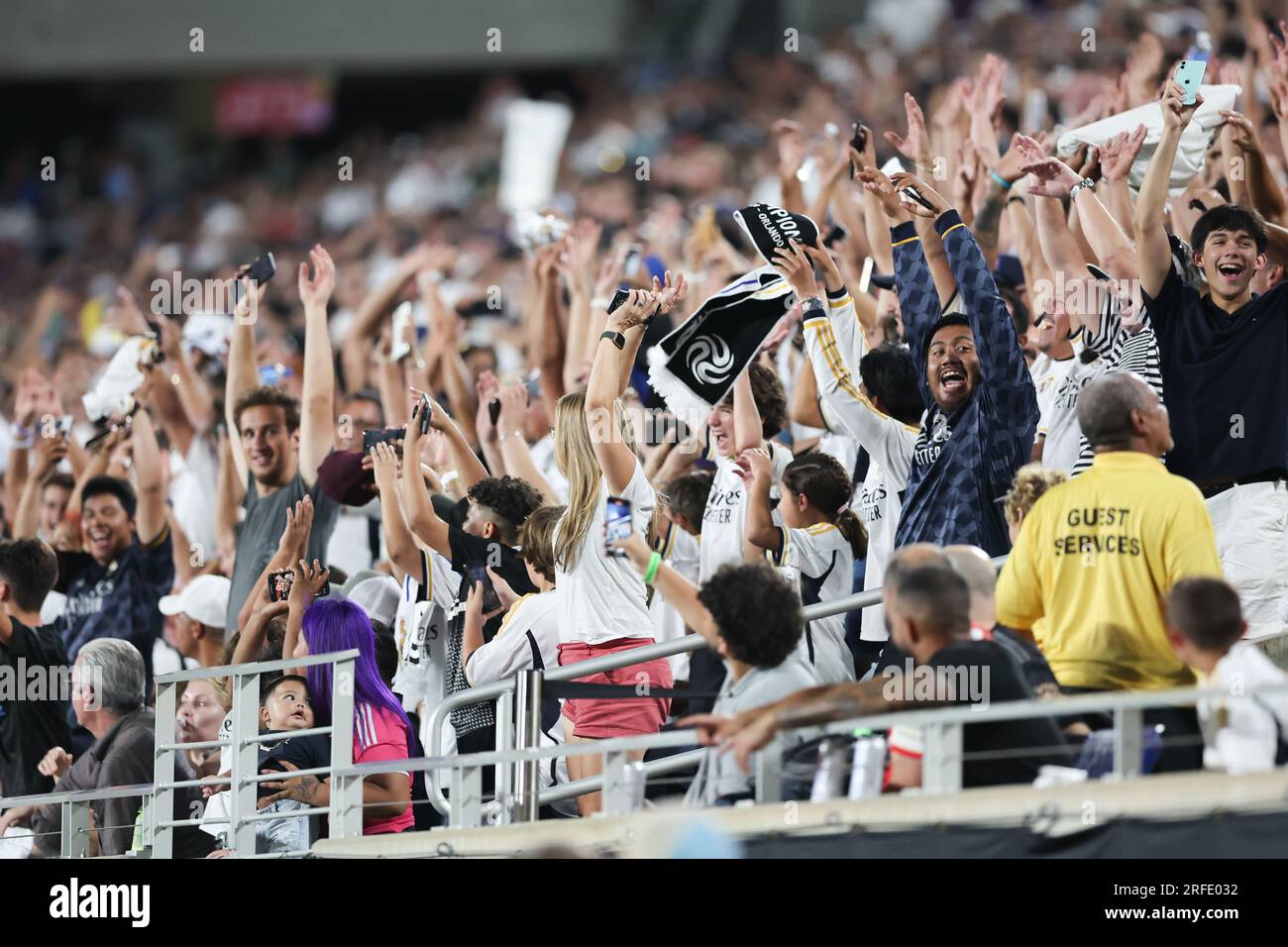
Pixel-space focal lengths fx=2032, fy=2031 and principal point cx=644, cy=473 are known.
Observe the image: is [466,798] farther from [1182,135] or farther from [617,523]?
[1182,135]

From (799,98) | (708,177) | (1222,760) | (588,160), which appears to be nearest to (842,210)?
(1222,760)

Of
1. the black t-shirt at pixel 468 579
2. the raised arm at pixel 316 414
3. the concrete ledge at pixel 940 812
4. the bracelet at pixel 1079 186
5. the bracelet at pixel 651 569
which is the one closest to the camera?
the concrete ledge at pixel 940 812

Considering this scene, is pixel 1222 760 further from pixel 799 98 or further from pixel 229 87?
pixel 229 87

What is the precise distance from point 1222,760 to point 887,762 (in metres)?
0.92

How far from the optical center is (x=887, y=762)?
4.96m

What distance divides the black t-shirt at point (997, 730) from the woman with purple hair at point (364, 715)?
2.47 metres

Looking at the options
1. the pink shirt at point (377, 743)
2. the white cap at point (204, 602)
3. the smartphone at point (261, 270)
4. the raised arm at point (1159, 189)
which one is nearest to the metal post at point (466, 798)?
the pink shirt at point (377, 743)

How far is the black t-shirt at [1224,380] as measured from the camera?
5781mm

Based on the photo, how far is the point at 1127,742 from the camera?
4.37 metres

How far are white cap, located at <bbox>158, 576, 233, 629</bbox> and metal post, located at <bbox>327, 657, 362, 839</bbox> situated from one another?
2541 millimetres

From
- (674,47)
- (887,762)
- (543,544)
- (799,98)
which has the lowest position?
(887,762)

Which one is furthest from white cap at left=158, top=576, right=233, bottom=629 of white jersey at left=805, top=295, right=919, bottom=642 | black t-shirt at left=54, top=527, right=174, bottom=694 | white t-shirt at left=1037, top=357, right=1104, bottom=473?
white t-shirt at left=1037, top=357, right=1104, bottom=473

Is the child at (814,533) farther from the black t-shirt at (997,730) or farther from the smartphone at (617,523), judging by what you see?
the black t-shirt at (997,730)

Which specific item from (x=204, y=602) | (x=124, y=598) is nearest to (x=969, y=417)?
(x=204, y=602)
